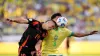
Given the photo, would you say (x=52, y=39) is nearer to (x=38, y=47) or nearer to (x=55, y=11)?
(x=38, y=47)

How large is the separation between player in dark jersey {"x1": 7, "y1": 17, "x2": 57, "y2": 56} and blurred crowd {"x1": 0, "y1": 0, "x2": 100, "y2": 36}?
34.2 feet

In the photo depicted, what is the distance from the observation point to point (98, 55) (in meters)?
15.4

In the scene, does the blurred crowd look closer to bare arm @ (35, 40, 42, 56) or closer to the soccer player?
the soccer player

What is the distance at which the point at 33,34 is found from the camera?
25.0 ft

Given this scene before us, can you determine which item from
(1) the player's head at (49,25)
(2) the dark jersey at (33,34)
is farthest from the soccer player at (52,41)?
(1) the player's head at (49,25)

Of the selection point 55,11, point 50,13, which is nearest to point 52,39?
point 50,13

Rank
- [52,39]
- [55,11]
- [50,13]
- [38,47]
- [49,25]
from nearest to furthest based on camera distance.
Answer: [49,25] → [38,47] → [52,39] → [50,13] → [55,11]

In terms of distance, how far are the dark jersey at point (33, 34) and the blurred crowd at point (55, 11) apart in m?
10.5

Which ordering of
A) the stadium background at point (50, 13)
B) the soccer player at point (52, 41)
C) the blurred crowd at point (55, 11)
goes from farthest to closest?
the blurred crowd at point (55, 11) → the stadium background at point (50, 13) → the soccer player at point (52, 41)

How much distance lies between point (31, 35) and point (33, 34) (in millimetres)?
44

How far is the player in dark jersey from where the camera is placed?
7.54 m

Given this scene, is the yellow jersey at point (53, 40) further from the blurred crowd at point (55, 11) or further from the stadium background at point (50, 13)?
the blurred crowd at point (55, 11)

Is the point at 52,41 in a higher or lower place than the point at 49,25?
lower

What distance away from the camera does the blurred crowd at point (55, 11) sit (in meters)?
18.4
